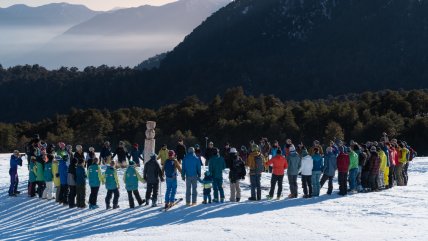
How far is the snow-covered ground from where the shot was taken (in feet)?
48.1

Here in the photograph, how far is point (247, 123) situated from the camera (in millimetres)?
61156

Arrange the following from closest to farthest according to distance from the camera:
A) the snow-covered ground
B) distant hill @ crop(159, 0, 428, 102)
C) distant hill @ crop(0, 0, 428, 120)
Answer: the snow-covered ground, distant hill @ crop(0, 0, 428, 120), distant hill @ crop(159, 0, 428, 102)

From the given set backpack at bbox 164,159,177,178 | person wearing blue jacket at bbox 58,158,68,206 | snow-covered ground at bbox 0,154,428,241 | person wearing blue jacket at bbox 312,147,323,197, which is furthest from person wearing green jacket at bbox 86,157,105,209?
person wearing blue jacket at bbox 312,147,323,197

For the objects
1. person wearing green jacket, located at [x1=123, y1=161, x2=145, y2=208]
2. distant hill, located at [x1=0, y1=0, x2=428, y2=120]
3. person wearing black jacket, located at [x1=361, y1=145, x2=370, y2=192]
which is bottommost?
person wearing black jacket, located at [x1=361, y1=145, x2=370, y2=192]

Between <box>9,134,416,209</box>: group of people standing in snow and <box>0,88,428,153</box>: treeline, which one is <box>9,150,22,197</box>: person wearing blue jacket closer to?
<box>9,134,416,209</box>: group of people standing in snow

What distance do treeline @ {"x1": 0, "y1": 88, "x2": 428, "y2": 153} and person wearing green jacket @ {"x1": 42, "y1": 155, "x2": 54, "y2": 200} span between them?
26853 mm

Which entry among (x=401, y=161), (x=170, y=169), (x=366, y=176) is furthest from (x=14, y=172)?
(x=401, y=161)

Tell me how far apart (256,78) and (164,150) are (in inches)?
4702

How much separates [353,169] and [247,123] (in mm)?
40263

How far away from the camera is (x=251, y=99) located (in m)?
72.1

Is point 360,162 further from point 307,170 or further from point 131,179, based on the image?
A: point 131,179

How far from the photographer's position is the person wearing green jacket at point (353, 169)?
20734 mm

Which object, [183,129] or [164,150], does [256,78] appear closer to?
[183,129]

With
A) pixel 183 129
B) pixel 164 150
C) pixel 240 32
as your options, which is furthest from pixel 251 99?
pixel 240 32
